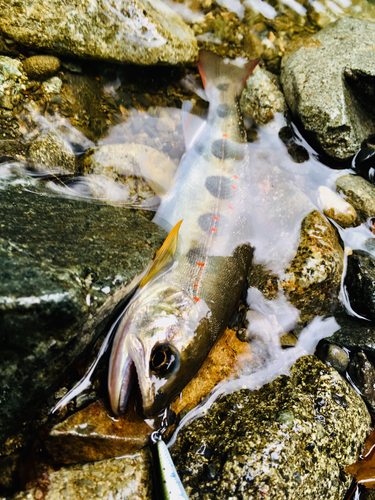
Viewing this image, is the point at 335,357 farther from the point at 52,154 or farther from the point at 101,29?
the point at 101,29

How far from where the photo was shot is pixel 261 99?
4.38 m

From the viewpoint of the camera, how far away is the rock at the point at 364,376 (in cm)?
324

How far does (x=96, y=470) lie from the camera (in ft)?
8.03

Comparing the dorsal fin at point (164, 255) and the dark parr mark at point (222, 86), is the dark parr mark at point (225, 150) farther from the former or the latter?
the dorsal fin at point (164, 255)

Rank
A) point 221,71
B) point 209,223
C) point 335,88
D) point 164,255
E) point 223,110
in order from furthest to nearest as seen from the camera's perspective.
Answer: point 221,71 → point 223,110 → point 335,88 → point 209,223 → point 164,255

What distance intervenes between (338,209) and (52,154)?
361cm

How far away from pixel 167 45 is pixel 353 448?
5.04m

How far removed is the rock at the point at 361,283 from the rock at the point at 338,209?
50 cm

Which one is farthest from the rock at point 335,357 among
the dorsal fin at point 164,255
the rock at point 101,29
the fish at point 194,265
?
the rock at point 101,29

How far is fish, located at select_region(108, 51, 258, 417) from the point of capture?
98.4 inches

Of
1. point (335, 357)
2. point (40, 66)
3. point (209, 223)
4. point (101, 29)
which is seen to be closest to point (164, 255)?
point (209, 223)

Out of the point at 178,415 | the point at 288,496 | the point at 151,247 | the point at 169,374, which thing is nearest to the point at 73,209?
the point at 151,247

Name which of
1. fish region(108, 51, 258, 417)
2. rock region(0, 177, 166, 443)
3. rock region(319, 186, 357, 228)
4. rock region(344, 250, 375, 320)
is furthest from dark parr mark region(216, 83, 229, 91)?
rock region(344, 250, 375, 320)

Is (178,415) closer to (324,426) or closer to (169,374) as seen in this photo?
(169,374)
